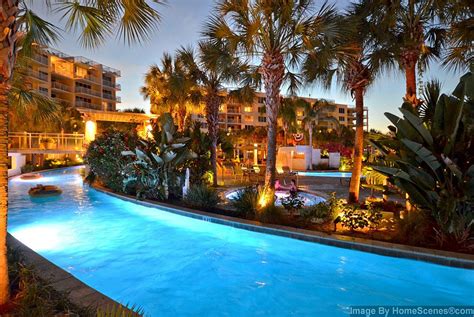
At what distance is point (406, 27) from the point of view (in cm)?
793

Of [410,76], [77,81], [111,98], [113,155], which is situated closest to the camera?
[410,76]

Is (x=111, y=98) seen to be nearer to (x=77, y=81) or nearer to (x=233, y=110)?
(x=77, y=81)

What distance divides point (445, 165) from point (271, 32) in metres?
5.30

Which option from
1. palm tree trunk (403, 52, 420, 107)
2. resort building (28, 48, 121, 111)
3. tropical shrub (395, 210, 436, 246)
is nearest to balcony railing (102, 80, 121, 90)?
resort building (28, 48, 121, 111)

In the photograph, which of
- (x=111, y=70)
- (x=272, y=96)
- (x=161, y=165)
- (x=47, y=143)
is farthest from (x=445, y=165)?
(x=111, y=70)

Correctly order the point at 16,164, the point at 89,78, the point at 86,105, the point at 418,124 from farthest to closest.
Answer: the point at 89,78, the point at 86,105, the point at 16,164, the point at 418,124

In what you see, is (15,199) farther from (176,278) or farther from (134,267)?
(176,278)

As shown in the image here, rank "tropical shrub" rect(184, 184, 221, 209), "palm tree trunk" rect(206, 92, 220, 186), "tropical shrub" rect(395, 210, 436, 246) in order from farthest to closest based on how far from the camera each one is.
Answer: "palm tree trunk" rect(206, 92, 220, 186) < "tropical shrub" rect(184, 184, 221, 209) < "tropical shrub" rect(395, 210, 436, 246)

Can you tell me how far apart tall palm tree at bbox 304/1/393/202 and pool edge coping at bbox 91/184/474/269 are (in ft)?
12.0

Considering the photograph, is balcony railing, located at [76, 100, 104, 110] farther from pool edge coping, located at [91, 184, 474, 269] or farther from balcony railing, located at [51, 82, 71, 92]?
pool edge coping, located at [91, 184, 474, 269]

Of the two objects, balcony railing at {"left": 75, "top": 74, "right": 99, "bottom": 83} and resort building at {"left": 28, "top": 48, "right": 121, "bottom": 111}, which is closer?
resort building at {"left": 28, "top": 48, "right": 121, "bottom": 111}

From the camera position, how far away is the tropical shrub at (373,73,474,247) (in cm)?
528

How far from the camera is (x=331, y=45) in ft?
25.4

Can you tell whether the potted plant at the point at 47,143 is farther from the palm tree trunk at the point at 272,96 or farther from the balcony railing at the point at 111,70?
the balcony railing at the point at 111,70
